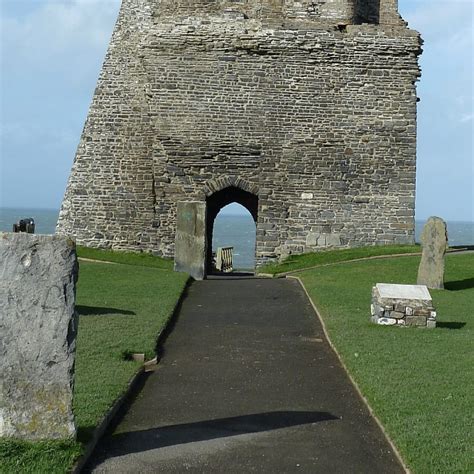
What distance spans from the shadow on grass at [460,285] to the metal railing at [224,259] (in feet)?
49.4

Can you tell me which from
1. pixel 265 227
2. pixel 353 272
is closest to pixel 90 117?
pixel 265 227

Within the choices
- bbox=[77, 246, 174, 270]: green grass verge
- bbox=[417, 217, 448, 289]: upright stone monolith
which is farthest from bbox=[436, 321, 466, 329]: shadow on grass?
bbox=[77, 246, 174, 270]: green grass verge

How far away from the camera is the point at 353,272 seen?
68.5 ft

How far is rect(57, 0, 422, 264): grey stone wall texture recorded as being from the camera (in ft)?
87.5

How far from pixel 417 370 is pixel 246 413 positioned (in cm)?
247

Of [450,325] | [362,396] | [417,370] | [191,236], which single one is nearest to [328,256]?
[191,236]

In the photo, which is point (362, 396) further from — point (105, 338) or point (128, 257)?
point (128, 257)

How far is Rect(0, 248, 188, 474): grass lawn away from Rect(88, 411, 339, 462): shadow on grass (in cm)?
28

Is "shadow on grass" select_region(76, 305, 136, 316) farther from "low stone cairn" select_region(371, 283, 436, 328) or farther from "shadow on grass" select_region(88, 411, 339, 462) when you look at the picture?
"shadow on grass" select_region(88, 411, 339, 462)

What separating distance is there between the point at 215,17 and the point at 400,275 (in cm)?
1114

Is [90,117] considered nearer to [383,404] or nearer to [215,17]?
[215,17]

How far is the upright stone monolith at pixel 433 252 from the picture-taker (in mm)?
17922

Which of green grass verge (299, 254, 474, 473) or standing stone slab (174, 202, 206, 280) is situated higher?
standing stone slab (174, 202, 206, 280)

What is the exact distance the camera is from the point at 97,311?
44.6 ft
